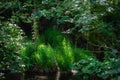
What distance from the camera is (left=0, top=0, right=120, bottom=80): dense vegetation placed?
3528 millimetres

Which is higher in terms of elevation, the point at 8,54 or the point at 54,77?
the point at 8,54

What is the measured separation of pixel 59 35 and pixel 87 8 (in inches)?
138

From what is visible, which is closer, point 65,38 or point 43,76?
point 43,76

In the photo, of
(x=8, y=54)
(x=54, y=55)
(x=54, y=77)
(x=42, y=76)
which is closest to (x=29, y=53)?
(x=54, y=55)

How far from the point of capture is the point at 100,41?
17.1 ft

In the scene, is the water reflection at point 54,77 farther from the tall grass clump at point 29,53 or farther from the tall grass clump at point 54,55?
the tall grass clump at point 29,53

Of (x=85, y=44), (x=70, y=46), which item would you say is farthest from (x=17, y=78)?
(x=85, y=44)

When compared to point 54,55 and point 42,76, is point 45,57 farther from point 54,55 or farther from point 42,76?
point 42,76

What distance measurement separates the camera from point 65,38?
701 cm

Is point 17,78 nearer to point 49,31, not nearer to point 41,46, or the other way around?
point 41,46

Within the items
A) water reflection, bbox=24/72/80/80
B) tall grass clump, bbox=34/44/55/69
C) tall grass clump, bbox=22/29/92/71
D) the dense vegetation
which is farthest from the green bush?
tall grass clump, bbox=34/44/55/69

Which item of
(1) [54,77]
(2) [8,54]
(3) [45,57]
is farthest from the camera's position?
(3) [45,57]

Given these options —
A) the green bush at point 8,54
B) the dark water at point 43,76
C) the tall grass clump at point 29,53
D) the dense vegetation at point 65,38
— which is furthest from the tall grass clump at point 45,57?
the green bush at point 8,54

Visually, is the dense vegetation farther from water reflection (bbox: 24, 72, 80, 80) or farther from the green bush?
water reflection (bbox: 24, 72, 80, 80)
